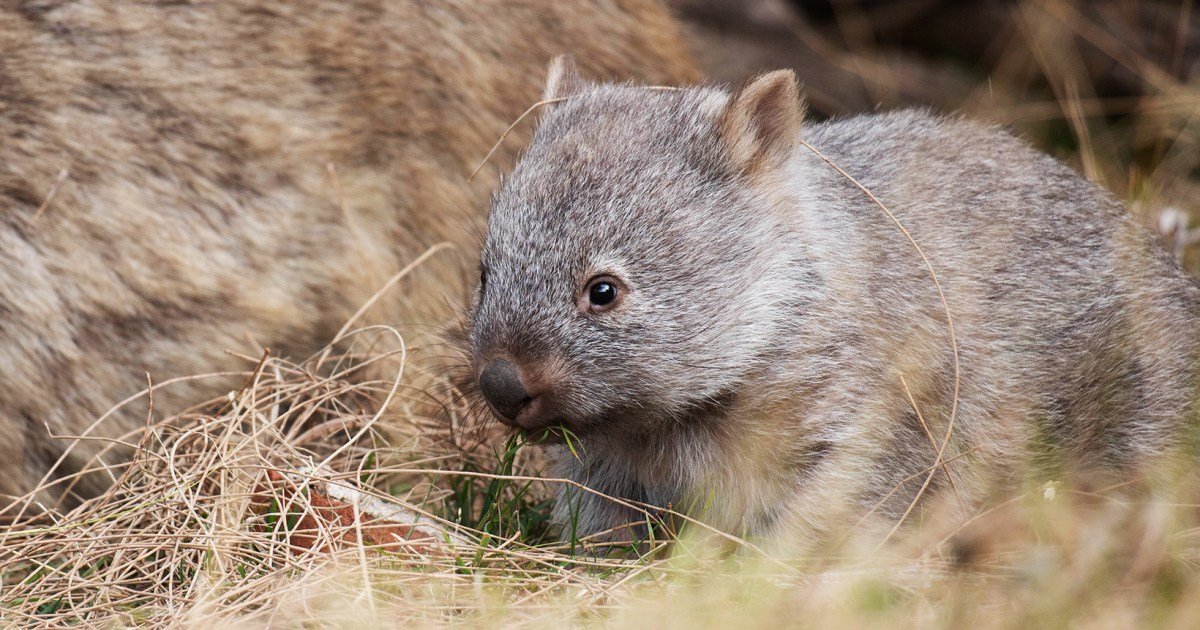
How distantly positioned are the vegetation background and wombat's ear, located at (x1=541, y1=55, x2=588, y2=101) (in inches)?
20.7

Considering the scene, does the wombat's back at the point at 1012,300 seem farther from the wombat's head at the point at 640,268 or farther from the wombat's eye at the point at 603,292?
the wombat's eye at the point at 603,292

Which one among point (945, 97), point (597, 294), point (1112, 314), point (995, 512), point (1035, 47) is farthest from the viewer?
point (945, 97)

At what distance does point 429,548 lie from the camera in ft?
11.5

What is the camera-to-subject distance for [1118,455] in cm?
375

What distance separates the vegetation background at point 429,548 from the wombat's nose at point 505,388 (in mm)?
393

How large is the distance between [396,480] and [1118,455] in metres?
2.19

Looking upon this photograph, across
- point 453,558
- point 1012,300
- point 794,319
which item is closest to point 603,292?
point 794,319

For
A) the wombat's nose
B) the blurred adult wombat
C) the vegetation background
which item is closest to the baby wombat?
the wombat's nose

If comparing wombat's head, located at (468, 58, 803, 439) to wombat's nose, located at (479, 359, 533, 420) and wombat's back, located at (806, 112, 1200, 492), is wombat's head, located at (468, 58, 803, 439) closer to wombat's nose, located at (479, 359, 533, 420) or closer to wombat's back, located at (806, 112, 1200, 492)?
wombat's nose, located at (479, 359, 533, 420)

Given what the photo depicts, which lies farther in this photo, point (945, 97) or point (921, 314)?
point (945, 97)

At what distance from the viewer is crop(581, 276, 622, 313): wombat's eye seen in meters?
3.22

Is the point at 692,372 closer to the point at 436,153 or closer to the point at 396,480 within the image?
the point at 396,480

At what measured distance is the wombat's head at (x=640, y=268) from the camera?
126 inches

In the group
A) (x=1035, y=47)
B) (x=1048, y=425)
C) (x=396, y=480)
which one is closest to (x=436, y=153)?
(x=396, y=480)
